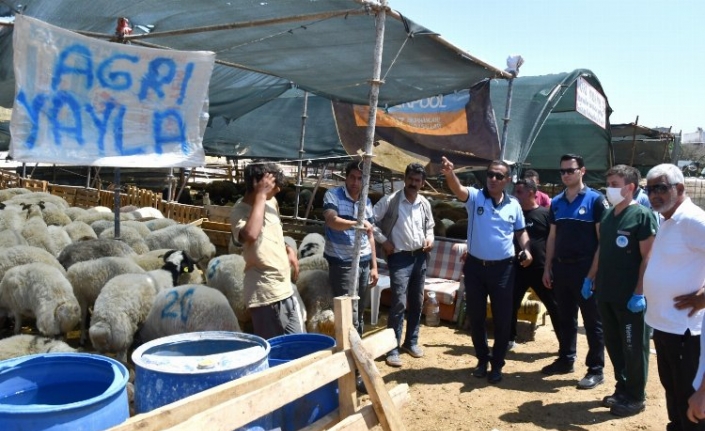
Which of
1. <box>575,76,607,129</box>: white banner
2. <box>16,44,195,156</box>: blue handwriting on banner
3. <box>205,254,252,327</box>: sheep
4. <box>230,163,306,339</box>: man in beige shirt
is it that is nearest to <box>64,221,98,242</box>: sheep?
<box>205,254,252,327</box>: sheep

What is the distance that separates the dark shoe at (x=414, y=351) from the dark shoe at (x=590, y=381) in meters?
1.54

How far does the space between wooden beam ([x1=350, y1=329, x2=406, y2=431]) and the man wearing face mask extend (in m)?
2.31

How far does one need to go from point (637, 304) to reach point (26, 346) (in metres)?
4.69

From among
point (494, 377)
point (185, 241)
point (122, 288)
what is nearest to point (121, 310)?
point (122, 288)

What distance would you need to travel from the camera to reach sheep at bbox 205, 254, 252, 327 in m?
5.66

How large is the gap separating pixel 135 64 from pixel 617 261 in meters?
4.02

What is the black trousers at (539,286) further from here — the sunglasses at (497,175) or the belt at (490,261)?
the sunglasses at (497,175)

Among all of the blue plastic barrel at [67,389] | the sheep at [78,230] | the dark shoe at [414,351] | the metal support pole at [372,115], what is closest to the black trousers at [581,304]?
the dark shoe at [414,351]

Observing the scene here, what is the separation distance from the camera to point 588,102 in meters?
9.17

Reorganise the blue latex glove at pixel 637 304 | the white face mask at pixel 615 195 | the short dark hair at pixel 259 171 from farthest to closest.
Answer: the white face mask at pixel 615 195 → the blue latex glove at pixel 637 304 → the short dark hair at pixel 259 171

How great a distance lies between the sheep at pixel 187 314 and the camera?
15.0 ft

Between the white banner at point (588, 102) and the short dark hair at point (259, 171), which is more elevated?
the white banner at point (588, 102)

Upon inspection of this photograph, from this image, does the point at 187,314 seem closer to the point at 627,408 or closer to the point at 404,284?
the point at 404,284

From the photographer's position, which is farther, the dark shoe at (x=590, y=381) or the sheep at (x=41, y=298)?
the dark shoe at (x=590, y=381)
